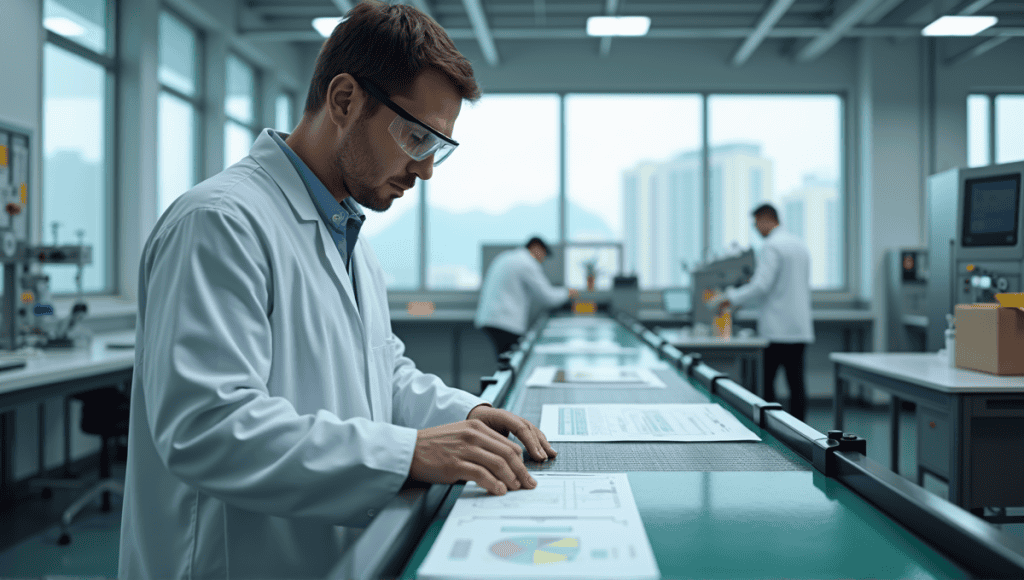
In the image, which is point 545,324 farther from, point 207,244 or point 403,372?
point 207,244

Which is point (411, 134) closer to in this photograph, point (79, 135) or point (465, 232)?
point (79, 135)

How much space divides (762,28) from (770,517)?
5.29m

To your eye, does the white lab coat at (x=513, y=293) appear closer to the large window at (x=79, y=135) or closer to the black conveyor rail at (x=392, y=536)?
the large window at (x=79, y=135)

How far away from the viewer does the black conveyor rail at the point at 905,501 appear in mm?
655

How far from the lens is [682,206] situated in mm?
6746

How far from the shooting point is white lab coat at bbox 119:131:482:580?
76cm

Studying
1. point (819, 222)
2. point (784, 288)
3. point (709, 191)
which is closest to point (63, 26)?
point (784, 288)

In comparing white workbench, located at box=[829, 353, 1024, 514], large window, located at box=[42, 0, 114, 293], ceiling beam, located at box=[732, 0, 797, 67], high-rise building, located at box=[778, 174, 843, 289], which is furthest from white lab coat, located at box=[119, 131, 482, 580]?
high-rise building, located at box=[778, 174, 843, 289]

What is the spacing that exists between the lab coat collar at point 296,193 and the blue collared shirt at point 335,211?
1 cm

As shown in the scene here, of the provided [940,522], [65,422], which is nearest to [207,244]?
[940,522]

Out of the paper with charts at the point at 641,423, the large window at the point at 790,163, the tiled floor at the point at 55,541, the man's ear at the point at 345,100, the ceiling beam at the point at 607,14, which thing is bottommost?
the tiled floor at the point at 55,541

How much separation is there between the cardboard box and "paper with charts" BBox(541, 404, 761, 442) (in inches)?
59.6

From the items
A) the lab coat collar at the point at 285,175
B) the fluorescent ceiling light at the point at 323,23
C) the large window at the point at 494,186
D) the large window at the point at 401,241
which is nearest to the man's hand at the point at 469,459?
the lab coat collar at the point at 285,175

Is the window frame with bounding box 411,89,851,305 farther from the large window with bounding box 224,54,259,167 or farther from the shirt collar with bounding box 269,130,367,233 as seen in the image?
the shirt collar with bounding box 269,130,367,233
